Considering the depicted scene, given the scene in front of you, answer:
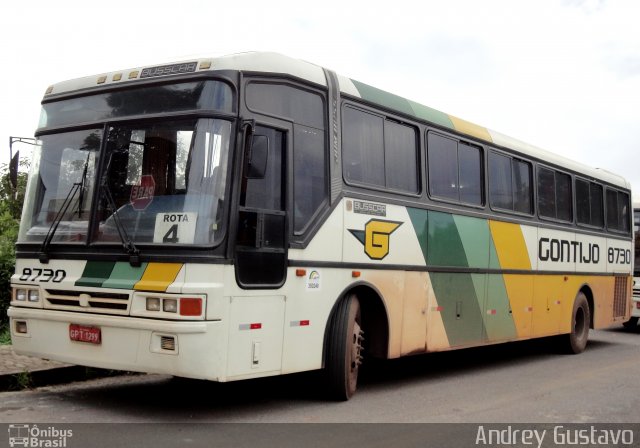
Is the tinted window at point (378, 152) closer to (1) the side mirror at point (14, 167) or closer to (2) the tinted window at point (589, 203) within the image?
(1) the side mirror at point (14, 167)

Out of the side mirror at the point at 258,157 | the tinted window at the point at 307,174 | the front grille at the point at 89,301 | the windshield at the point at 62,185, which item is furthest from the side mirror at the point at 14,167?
the tinted window at the point at 307,174

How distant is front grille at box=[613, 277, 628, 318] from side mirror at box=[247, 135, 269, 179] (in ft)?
35.5

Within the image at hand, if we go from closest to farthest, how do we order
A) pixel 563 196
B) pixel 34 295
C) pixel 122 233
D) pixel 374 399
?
pixel 122 233 < pixel 34 295 < pixel 374 399 < pixel 563 196

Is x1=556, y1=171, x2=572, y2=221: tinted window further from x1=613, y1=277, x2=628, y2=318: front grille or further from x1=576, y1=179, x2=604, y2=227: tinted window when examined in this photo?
x1=613, y1=277, x2=628, y2=318: front grille

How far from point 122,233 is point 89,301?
687 mm

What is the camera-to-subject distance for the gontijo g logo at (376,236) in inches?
317

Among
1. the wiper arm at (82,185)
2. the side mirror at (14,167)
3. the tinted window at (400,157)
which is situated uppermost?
the tinted window at (400,157)

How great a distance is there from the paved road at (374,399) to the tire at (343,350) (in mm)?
180

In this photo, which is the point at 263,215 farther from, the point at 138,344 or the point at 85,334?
the point at 85,334

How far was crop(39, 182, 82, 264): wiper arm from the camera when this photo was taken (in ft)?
23.0

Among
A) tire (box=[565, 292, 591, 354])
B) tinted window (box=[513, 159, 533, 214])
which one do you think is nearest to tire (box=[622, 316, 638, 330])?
tire (box=[565, 292, 591, 354])

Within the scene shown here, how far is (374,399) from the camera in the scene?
26.5ft

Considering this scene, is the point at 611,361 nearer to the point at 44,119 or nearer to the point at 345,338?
the point at 345,338

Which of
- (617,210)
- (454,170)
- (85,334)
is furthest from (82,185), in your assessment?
(617,210)
